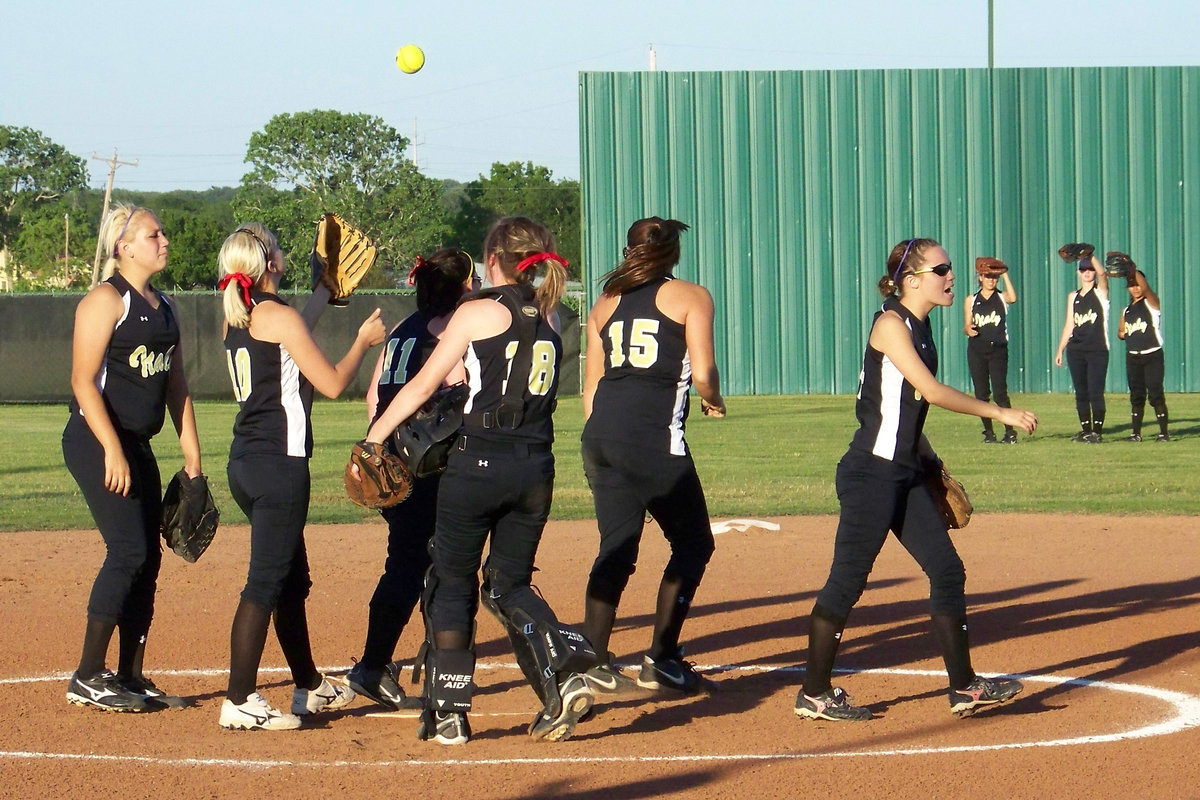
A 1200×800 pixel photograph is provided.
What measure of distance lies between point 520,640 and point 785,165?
22181mm

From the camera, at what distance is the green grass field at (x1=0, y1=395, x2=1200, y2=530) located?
440 inches

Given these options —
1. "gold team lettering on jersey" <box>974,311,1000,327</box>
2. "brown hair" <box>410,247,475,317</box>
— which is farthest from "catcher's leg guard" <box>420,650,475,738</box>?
"gold team lettering on jersey" <box>974,311,1000,327</box>

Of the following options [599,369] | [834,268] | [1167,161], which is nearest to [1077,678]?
[599,369]

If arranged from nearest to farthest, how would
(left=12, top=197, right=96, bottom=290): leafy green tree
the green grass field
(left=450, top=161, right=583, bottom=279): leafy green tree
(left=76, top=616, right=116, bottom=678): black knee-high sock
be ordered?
(left=76, top=616, right=116, bottom=678): black knee-high sock → the green grass field → (left=12, top=197, right=96, bottom=290): leafy green tree → (left=450, top=161, right=583, bottom=279): leafy green tree

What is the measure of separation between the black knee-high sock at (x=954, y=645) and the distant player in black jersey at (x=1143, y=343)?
10877mm

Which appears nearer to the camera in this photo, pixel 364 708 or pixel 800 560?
pixel 364 708

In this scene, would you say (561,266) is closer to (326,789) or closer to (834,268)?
(326,789)

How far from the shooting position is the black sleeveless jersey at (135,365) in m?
5.25

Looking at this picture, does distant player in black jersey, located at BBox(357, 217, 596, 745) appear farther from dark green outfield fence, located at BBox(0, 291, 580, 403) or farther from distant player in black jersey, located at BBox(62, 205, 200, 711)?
dark green outfield fence, located at BBox(0, 291, 580, 403)

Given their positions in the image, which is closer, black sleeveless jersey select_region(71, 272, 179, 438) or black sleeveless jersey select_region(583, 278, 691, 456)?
black sleeveless jersey select_region(71, 272, 179, 438)

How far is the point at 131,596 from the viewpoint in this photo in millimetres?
5387

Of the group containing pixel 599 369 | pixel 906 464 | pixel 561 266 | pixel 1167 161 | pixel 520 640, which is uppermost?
pixel 1167 161

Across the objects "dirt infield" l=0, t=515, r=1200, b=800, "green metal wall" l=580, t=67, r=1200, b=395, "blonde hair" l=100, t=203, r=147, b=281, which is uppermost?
"green metal wall" l=580, t=67, r=1200, b=395

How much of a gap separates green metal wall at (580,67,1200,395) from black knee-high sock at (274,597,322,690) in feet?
67.8
